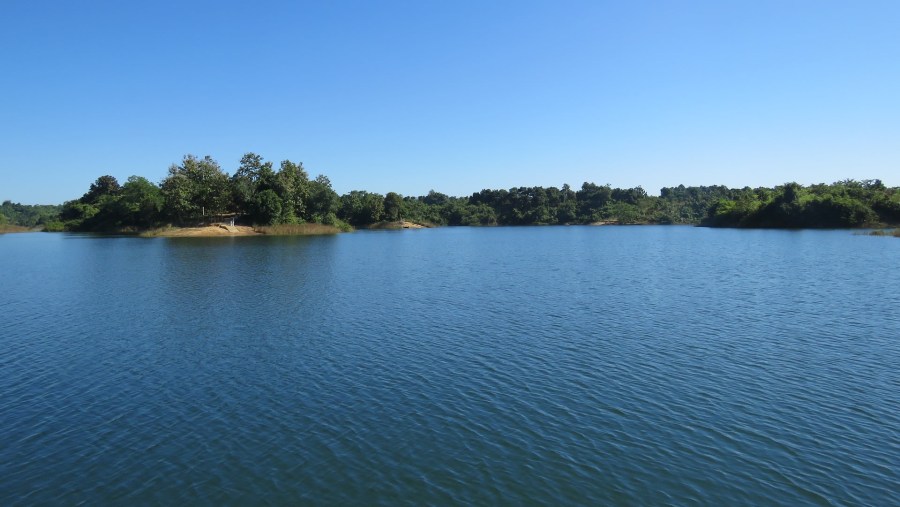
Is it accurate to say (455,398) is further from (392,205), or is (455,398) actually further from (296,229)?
(392,205)

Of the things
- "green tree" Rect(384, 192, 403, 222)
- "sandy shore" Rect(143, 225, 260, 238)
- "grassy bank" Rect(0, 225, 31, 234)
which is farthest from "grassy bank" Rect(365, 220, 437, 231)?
"grassy bank" Rect(0, 225, 31, 234)

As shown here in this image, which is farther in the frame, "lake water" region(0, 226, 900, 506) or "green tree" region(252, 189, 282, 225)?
"green tree" region(252, 189, 282, 225)

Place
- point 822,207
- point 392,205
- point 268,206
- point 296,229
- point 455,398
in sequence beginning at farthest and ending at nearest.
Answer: point 392,205 < point 822,207 < point 296,229 < point 268,206 < point 455,398

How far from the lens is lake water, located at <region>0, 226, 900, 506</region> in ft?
34.5

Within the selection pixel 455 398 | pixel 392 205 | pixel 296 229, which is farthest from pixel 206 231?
pixel 455 398

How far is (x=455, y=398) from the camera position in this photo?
597 inches

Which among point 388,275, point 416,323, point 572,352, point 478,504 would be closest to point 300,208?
point 388,275

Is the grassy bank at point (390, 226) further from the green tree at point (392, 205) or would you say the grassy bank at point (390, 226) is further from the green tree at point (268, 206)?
the green tree at point (268, 206)

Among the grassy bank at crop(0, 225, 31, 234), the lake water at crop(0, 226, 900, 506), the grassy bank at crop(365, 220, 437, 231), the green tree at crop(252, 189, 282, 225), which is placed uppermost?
the green tree at crop(252, 189, 282, 225)

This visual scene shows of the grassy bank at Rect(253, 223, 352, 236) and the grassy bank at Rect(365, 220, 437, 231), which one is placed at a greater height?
the grassy bank at Rect(365, 220, 437, 231)

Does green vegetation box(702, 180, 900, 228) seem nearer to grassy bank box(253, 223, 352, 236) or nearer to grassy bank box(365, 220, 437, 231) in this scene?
grassy bank box(365, 220, 437, 231)

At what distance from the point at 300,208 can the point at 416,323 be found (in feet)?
325

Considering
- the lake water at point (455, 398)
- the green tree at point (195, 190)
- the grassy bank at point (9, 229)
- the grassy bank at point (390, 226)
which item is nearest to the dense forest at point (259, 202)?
the green tree at point (195, 190)

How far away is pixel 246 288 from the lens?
37.0m
